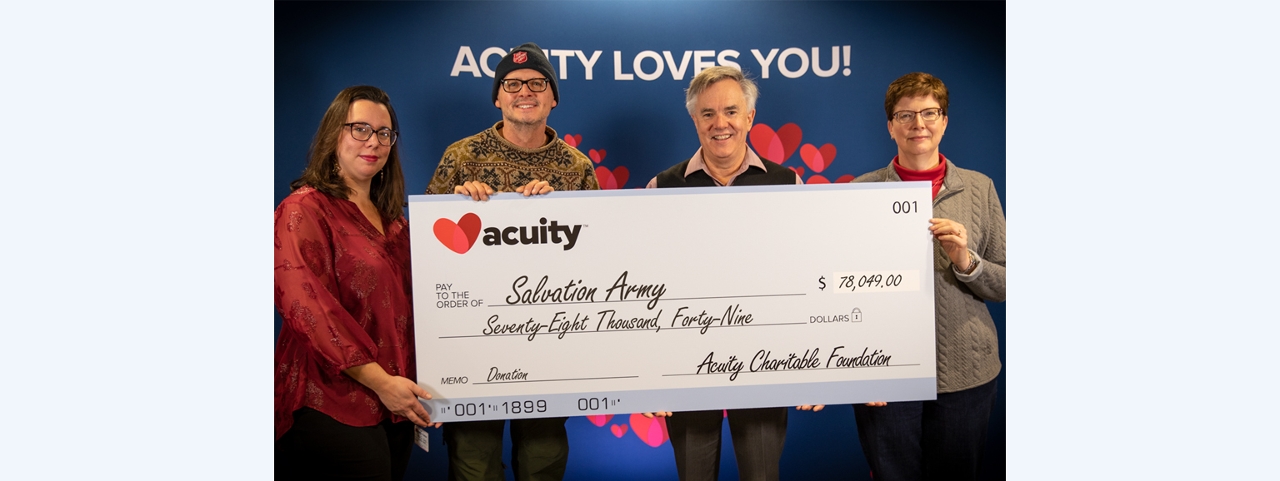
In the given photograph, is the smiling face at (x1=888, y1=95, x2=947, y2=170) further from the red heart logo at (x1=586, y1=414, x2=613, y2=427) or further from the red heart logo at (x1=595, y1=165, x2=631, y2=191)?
the red heart logo at (x1=586, y1=414, x2=613, y2=427)

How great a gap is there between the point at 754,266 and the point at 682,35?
120cm

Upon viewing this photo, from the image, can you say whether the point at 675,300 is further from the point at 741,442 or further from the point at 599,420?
the point at 599,420

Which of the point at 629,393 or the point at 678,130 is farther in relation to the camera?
the point at 678,130

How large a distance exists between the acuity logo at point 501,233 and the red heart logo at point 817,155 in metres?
1.26

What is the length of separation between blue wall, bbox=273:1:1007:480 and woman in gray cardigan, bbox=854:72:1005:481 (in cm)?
70

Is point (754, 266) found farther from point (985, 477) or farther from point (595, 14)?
point (985, 477)

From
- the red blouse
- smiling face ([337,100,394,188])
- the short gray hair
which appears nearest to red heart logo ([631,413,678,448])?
the red blouse

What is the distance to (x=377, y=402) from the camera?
2.12 metres

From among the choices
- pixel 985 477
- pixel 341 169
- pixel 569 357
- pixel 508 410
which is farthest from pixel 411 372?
pixel 985 477

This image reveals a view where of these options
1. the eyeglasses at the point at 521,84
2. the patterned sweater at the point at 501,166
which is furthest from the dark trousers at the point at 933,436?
the eyeglasses at the point at 521,84

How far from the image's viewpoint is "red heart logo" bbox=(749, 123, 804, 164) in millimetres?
3055

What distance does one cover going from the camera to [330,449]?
2.05 meters

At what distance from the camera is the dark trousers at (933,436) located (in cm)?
238

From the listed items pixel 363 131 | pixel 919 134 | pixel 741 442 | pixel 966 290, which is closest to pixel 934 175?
pixel 919 134
